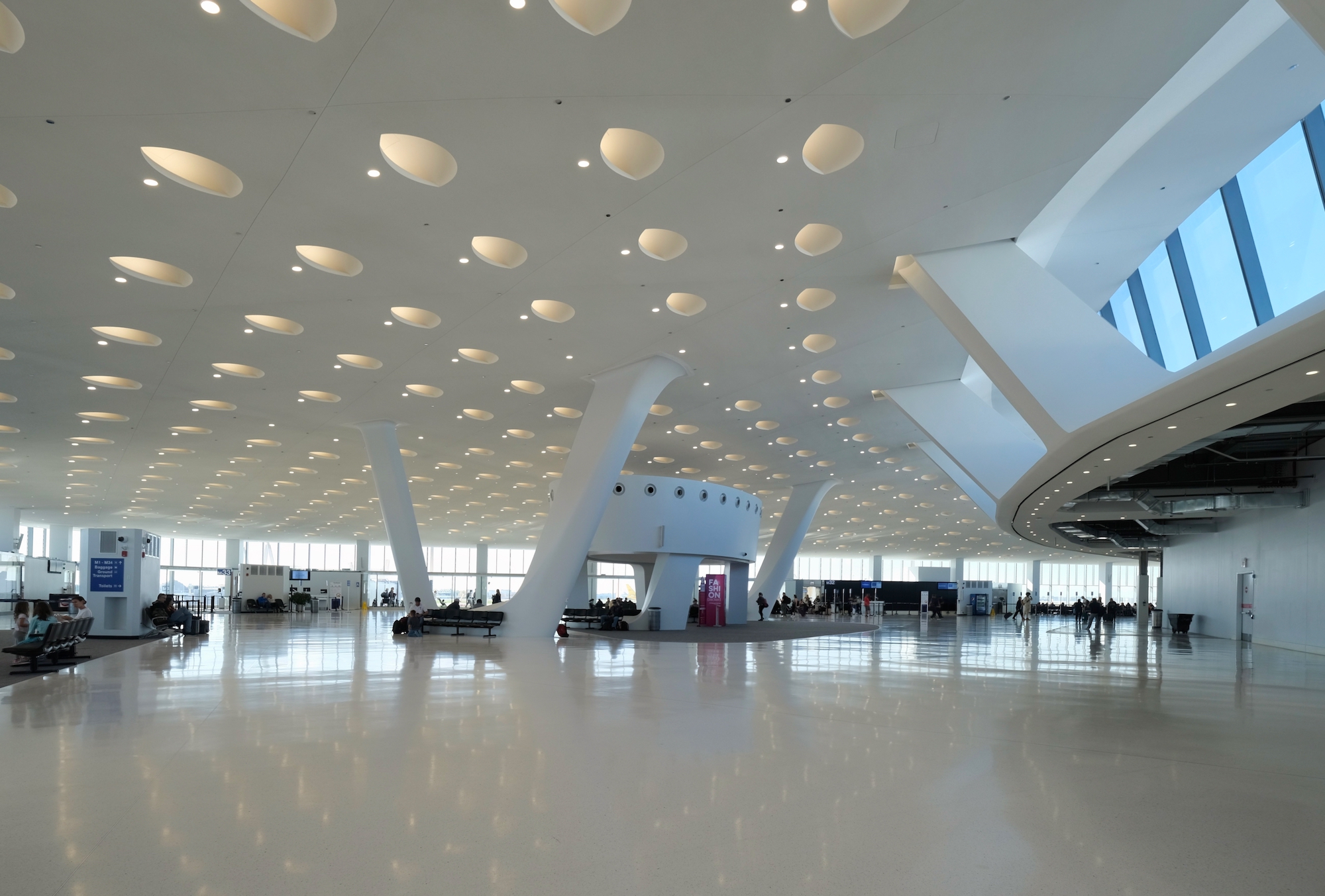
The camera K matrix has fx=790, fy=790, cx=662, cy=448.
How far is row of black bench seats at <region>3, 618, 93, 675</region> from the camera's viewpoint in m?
11.8

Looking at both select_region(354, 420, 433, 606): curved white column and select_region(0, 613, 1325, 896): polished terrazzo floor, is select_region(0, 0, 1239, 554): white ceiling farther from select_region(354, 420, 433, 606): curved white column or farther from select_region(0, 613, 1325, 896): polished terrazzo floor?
select_region(0, 613, 1325, 896): polished terrazzo floor

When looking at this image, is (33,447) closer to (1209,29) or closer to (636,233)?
(636,233)

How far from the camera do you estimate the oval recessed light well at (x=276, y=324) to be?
16.4 m

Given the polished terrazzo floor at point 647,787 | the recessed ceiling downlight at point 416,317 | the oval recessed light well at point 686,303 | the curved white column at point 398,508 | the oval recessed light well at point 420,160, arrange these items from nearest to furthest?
the polished terrazzo floor at point 647,787 < the oval recessed light well at point 420,160 < the oval recessed light well at point 686,303 < the recessed ceiling downlight at point 416,317 < the curved white column at point 398,508

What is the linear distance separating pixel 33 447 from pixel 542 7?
100 feet

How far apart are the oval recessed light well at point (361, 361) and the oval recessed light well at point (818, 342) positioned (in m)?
10.5

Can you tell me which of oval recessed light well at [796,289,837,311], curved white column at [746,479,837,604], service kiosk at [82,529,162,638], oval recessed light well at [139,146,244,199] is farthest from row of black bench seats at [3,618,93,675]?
curved white column at [746,479,837,604]

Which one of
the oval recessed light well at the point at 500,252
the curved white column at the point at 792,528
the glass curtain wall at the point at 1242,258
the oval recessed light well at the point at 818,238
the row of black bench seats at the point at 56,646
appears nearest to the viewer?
the glass curtain wall at the point at 1242,258

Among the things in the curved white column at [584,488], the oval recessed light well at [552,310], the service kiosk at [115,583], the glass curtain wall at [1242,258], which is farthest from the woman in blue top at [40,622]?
the glass curtain wall at [1242,258]

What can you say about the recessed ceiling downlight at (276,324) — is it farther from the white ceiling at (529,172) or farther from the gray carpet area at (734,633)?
the gray carpet area at (734,633)

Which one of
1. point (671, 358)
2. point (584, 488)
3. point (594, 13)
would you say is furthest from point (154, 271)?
point (671, 358)

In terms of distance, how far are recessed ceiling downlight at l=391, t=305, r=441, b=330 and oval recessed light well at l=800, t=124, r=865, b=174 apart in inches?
346

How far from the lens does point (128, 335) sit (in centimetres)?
1714

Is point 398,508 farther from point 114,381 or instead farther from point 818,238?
point 818,238
